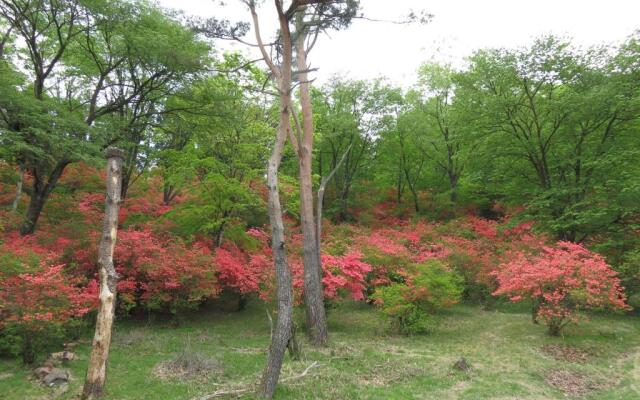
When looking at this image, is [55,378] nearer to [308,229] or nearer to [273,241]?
[273,241]

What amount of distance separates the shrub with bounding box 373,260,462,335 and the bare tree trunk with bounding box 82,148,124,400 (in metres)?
7.24

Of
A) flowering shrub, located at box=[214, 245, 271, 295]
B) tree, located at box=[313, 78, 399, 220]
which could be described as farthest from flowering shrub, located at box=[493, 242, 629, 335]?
tree, located at box=[313, 78, 399, 220]

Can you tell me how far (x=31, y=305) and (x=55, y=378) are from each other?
1532 mm

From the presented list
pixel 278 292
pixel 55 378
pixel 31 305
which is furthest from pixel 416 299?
pixel 31 305

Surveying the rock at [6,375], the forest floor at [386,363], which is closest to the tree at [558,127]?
the forest floor at [386,363]

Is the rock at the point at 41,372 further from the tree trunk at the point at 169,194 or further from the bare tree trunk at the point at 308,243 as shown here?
the tree trunk at the point at 169,194

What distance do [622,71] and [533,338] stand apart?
32.1 feet

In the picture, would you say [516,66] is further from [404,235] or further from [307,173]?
[307,173]

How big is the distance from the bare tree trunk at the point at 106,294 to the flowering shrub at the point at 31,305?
2054mm

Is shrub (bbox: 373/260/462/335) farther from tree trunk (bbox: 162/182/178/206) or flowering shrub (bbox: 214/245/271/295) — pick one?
tree trunk (bbox: 162/182/178/206)

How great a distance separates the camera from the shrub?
11.4 meters

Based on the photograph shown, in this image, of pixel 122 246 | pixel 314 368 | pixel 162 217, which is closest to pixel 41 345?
pixel 122 246

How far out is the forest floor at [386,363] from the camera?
704 cm

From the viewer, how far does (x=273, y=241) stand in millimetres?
7125
